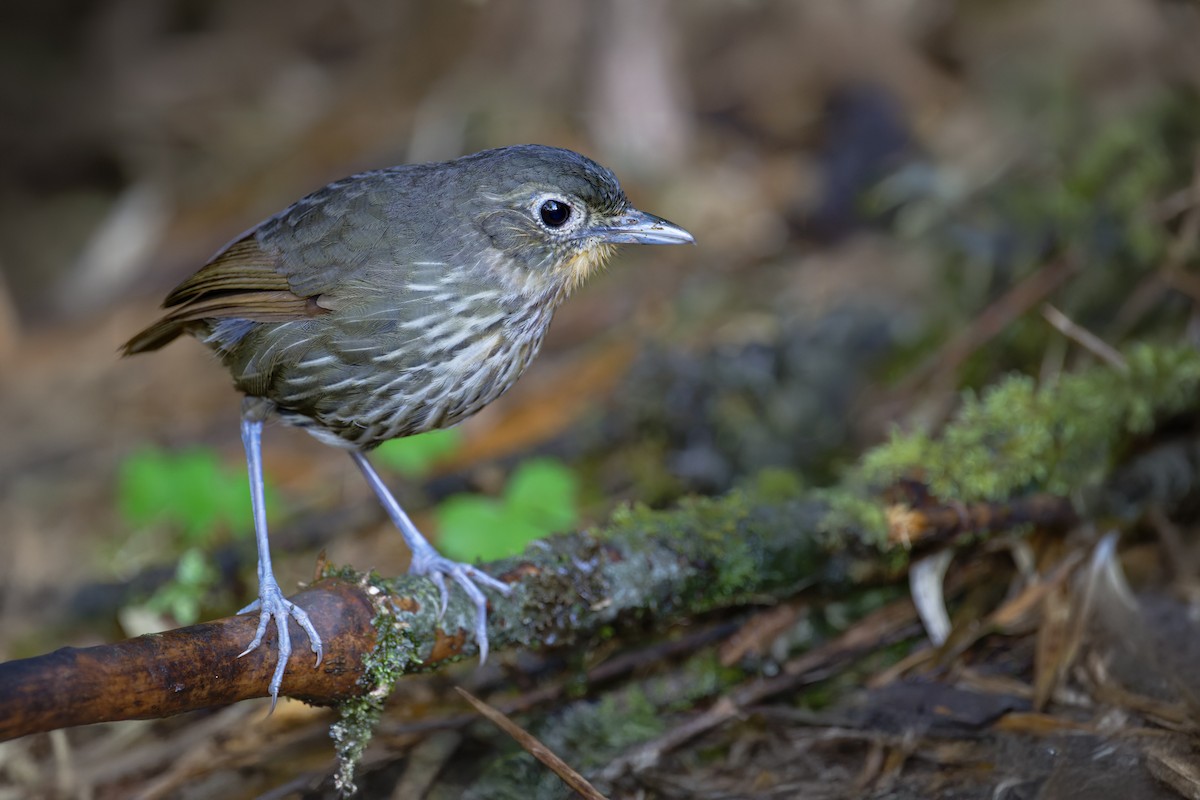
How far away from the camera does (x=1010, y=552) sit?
3.72 m

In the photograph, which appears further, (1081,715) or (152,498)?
(152,498)

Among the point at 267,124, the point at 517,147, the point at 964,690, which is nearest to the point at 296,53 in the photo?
the point at 267,124

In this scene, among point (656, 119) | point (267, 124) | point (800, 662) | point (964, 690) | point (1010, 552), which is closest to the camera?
point (964, 690)

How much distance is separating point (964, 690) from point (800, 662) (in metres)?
0.47

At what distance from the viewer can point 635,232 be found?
3553 millimetres

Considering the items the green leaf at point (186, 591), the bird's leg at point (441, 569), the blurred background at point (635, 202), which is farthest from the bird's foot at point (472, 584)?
the blurred background at point (635, 202)

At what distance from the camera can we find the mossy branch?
2377 millimetres

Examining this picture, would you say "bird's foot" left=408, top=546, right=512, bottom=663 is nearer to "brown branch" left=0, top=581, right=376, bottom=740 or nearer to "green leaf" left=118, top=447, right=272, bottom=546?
"brown branch" left=0, top=581, right=376, bottom=740

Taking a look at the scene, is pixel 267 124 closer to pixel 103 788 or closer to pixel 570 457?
pixel 570 457

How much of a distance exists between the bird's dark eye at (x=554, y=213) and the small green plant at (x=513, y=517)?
1.13 m

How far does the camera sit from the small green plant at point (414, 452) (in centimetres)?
503

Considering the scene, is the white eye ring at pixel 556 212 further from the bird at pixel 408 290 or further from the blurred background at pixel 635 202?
the blurred background at pixel 635 202

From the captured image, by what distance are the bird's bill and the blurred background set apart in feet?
3.64

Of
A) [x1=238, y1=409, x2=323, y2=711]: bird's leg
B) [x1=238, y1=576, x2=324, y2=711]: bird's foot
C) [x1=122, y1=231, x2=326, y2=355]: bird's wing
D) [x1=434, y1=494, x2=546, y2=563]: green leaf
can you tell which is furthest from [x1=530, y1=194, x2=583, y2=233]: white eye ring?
[x1=238, y1=576, x2=324, y2=711]: bird's foot
